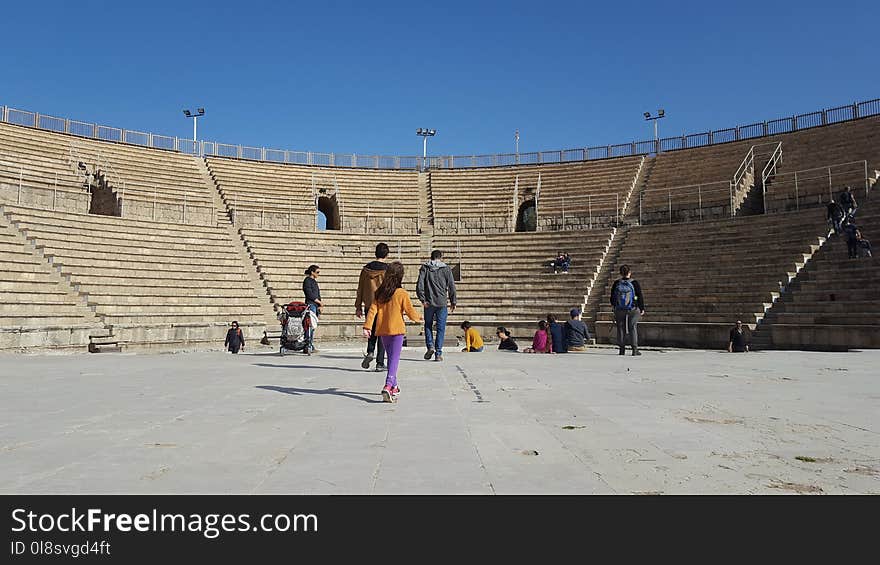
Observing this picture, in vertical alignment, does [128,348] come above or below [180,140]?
below

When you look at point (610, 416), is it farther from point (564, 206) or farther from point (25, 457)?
point (564, 206)

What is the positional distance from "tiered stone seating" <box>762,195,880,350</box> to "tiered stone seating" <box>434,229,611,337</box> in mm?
6981

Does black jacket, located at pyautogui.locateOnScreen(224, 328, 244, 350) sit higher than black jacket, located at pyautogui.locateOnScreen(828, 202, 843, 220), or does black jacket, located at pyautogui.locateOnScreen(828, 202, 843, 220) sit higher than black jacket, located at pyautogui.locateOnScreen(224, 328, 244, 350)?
black jacket, located at pyautogui.locateOnScreen(828, 202, 843, 220)

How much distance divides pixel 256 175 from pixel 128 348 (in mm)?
16740

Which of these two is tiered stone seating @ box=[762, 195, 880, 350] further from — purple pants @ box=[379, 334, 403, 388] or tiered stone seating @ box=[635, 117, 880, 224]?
purple pants @ box=[379, 334, 403, 388]

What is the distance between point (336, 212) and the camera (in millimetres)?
30422

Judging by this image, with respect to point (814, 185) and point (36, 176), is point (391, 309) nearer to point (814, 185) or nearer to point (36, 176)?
point (814, 185)

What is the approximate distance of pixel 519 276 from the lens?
23406mm

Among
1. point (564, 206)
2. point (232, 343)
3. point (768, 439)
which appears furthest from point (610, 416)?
point (564, 206)

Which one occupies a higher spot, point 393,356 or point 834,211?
point 834,211

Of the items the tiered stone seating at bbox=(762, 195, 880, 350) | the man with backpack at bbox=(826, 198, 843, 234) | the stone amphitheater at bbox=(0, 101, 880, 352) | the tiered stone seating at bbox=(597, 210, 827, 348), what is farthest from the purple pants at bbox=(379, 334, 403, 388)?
the man with backpack at bbox=(826, 198, 843, 234)

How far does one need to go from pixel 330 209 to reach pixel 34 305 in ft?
60.3

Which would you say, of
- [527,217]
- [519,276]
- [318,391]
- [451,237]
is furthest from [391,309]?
[527,217]

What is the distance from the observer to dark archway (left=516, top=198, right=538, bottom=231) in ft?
101
